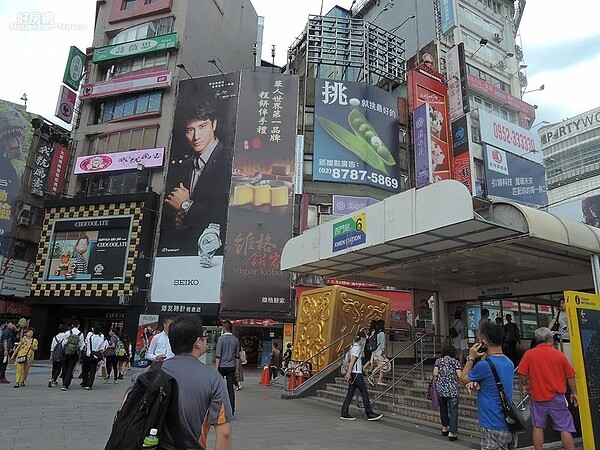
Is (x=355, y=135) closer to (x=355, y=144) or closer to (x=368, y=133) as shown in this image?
(x=355, y=144)

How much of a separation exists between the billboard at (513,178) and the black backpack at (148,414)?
1151 inches

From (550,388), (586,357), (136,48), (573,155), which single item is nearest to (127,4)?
(136,48)

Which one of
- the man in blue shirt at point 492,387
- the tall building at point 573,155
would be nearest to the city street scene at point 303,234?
the man in blue shirt at point 492,387

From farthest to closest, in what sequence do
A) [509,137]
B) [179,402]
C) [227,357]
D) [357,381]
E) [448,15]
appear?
[448,15] < [509,137] < [357,381] < [227,357] < [179,402]

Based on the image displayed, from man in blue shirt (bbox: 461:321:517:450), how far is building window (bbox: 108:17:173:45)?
30586 mm

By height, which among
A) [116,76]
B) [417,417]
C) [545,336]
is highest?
[116,76]

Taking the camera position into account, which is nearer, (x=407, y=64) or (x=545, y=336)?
(x=545, y=336)

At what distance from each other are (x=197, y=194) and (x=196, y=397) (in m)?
23.7

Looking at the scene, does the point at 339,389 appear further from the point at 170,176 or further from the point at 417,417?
the point at 170,176

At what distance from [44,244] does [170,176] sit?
821 cm

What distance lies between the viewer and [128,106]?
94.1 feet

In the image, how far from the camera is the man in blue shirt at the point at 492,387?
3.74 meters

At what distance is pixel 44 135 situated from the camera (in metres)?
30.2

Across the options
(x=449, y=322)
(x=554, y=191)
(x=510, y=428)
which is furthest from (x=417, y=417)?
(x=554, y=191)
